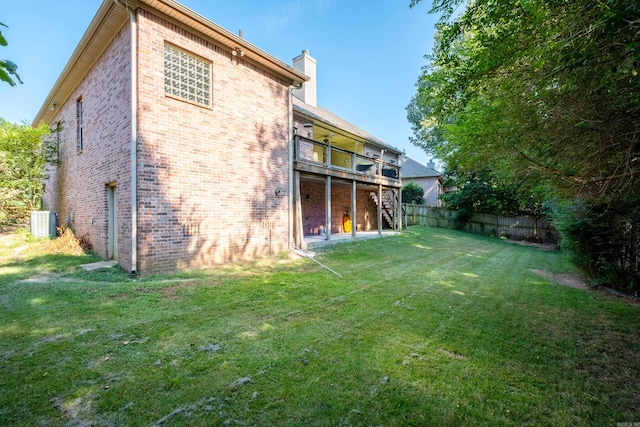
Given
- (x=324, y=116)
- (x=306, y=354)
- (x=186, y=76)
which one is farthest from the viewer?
(x=324, y=116)

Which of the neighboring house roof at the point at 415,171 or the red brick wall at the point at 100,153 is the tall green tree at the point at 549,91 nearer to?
the red brick wall at the point at 100,153

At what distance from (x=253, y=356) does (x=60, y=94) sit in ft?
42.6

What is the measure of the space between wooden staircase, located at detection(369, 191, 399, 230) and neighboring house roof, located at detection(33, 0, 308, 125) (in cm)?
975

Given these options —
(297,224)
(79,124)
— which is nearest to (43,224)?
(79,124)

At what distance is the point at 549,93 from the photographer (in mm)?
3713

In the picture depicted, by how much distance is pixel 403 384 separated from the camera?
2510 mm

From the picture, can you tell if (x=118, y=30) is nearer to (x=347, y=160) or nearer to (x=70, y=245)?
(x=70, y=245)

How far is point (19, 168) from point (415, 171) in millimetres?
28196

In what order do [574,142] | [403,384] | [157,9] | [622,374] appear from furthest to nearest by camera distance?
[157,9]
[574,142]
[622,374]
[403,384]

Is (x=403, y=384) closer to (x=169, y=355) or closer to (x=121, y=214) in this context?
(x=169, y=355)

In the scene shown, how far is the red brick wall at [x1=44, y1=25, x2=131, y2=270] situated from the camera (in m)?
6.23

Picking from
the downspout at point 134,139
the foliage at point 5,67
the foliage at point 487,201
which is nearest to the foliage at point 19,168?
the downspout at point 134,139

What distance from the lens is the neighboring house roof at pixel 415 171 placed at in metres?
28.0

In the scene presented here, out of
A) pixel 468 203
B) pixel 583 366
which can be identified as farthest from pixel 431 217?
pixel 583 366
